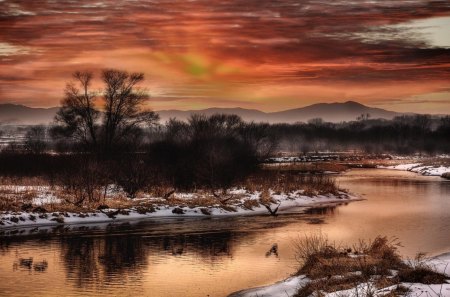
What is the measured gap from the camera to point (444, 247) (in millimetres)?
25734

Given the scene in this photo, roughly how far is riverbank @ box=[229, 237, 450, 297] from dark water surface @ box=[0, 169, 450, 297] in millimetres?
1502

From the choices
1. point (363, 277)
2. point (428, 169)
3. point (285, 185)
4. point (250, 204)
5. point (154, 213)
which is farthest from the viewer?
point (428, 169)

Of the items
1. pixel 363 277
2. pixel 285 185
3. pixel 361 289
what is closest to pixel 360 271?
pixel 363 277

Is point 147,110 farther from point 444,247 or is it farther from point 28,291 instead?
point 28,291

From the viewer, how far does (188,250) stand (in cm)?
2538

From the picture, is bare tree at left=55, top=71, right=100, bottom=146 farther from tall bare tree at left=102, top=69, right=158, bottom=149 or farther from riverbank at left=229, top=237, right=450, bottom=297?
riverbank at left=229, top=237, right=450, bottom=297

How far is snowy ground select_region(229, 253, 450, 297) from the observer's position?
14102 millimetres

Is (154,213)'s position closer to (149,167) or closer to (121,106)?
(149,167)

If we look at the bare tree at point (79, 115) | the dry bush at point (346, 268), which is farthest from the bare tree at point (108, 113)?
the dry bush at point (346, 268)

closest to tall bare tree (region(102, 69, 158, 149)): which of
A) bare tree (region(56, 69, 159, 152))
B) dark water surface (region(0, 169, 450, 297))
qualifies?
bare tree (region(56, 69, 159, 152))

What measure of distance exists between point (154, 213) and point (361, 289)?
23246mm

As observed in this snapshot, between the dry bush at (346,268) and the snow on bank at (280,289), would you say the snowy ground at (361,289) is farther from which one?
the dry bush at (346,268)

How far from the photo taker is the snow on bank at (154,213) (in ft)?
105

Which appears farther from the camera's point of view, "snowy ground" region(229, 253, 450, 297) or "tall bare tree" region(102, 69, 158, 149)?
"tall bare tree" region(102, 69, 158, 149)
